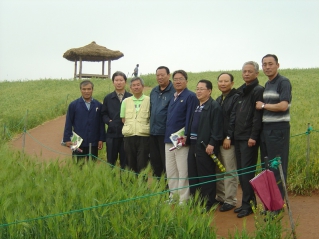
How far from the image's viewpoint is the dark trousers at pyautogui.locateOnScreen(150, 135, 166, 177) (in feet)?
20.6

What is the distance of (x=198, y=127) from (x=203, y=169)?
1.87 ft

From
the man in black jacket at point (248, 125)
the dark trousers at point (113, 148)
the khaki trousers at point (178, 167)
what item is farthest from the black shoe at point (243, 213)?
the dark trousers at point (113, 148)

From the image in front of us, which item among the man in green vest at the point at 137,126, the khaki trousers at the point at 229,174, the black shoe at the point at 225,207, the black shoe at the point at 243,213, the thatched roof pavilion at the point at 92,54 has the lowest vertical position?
the black shoe at the point at 225,207

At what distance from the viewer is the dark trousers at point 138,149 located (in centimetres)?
636

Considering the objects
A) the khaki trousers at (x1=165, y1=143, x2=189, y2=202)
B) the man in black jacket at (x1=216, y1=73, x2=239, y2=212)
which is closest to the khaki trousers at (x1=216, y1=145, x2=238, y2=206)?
the man in black jacket at (x1=216, y1=73, x2=239, y2=212)

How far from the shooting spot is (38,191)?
4.34 metres

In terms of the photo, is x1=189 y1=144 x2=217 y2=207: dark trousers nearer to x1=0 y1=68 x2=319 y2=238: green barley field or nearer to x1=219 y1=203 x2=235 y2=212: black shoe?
x1=219 y1=203 x2=235 y2=212: black shoe

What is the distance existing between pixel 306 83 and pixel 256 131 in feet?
58.9

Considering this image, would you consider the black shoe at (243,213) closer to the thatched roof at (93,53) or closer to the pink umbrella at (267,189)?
the pink umbrella at (267,189)

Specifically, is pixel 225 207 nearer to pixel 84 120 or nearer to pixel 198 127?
pixel 198 127

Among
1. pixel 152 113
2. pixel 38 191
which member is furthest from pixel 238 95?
pixel 38 191

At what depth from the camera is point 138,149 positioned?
6.40m

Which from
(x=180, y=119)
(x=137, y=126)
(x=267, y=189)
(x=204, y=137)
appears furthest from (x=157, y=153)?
(x=267, y=189)

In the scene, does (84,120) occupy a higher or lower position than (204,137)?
A: higher
